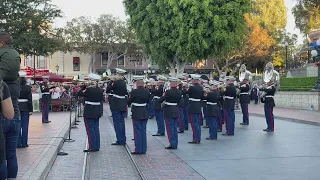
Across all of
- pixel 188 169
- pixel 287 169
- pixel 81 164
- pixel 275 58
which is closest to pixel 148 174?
pixel 188 169

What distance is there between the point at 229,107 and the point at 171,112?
13.0ft

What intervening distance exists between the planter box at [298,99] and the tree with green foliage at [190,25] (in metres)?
7.00

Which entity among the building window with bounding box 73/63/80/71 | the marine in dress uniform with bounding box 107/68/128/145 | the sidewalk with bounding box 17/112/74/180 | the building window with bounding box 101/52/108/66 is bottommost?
the sidewalk with bounding box 17/112/74/180

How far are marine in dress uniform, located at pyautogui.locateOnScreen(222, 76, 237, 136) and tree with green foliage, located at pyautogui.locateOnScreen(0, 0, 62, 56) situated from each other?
14805mm

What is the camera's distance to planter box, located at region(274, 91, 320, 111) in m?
25.5

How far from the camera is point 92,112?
11117 mm

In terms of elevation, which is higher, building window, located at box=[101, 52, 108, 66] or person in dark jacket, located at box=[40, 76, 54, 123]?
building window, located at box=[101, 52, 108, 66]

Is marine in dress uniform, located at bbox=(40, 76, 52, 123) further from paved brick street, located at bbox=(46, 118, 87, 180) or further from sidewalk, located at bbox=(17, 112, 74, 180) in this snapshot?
paved brick street, located at bbox=(46, 118, 87, 180)

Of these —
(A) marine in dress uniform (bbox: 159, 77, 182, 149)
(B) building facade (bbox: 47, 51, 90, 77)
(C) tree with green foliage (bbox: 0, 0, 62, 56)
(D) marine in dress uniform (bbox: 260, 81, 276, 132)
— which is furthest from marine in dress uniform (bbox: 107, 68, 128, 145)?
(B) building facade (bbox: 47, 51, 90, 77)

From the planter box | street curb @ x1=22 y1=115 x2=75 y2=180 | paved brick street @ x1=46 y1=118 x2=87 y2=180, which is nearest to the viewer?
street curb @ x1=22 y1=115 x2=75 y2=180

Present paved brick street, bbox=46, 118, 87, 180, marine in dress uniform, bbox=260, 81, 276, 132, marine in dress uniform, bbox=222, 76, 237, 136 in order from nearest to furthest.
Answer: paved brick street, bbox=46, 118, 87, 180 < marine in dress uniform, bbox=222, 76, 237, 136 < marine in dress uniform, bbox=260, 81, 276, 132

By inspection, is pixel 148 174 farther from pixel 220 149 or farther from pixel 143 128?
pixel 220 149

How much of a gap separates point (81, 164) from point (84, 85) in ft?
8.51

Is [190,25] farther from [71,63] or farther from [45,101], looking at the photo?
[71,63]
